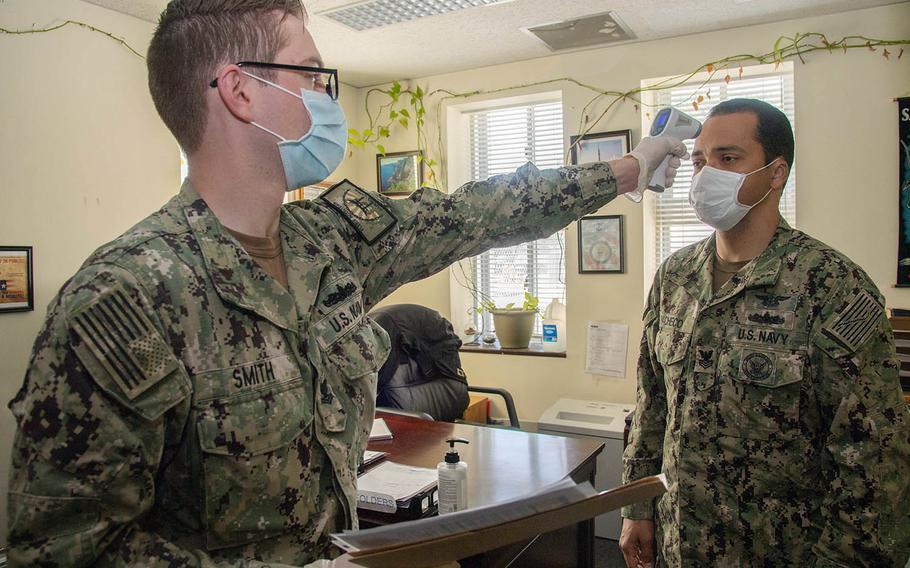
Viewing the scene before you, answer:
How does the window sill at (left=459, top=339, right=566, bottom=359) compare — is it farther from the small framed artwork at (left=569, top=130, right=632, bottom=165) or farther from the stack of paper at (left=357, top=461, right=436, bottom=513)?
the stack of paper at (left=357, top=461, right=436, bottom=513)

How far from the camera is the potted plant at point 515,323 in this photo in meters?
3.95

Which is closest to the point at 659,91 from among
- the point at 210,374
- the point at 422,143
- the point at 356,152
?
the point at 422,143

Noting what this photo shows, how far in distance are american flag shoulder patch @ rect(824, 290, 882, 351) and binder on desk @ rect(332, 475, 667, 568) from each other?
0.79m

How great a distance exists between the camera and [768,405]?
137 cm

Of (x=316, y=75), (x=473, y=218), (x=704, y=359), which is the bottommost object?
(x=704, y=359)

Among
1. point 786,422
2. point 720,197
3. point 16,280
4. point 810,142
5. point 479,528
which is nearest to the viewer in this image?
point 479,528

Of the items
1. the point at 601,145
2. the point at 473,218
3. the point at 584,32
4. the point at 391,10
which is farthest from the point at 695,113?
the point at 473,218

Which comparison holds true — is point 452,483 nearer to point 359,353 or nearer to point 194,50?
point 359,353

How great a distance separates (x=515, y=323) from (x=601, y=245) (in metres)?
0.75

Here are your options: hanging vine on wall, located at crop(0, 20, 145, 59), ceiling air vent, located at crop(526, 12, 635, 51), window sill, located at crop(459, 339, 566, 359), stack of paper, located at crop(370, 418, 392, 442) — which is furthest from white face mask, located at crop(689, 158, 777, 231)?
hanging vine on wall, located at crop(0, 20, 145, 59)

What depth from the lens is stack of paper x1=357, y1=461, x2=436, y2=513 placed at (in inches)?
62.6

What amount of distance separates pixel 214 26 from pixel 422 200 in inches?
19.0

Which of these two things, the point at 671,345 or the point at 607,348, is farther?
the point at 607,348

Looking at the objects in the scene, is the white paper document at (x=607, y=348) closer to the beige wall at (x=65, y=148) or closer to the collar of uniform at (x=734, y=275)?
the collar of uniform at (x=734, y=275)
